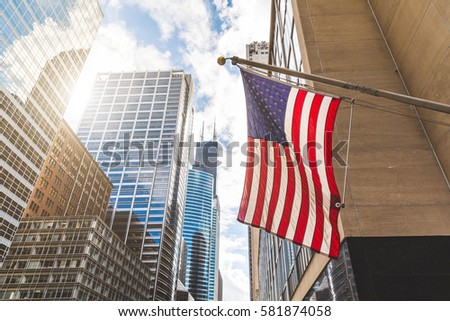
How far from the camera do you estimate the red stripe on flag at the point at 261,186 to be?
697 centimetres

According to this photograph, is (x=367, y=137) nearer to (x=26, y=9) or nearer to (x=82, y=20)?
(x=26, y=9)

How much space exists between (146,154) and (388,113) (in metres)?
157

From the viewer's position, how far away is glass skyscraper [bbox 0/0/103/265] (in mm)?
56656

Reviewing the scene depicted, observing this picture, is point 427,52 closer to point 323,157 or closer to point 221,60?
point 323,157

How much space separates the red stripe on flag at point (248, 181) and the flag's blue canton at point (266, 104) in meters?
0.35

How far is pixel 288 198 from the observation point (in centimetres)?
688

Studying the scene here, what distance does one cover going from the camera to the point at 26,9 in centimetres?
6259

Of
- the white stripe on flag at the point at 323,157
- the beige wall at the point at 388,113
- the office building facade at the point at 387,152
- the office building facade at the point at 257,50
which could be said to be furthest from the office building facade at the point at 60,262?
the office building facade at the point at 257,50

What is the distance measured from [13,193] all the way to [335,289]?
6927 cm

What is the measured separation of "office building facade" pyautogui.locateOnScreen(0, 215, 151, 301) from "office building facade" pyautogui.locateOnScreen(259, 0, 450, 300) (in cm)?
6366

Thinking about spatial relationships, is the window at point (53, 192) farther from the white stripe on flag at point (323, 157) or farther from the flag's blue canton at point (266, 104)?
the white stripe on flag at point (323, 157)

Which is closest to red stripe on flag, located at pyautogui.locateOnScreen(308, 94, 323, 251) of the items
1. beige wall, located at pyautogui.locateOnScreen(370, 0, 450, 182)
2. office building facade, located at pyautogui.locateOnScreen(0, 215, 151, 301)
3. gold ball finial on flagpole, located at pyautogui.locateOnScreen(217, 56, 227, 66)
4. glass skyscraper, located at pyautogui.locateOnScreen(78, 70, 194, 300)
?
gold ball finial on flagpole, located at pyautogui.locateOnScreen(217, 56, 227, 66)
